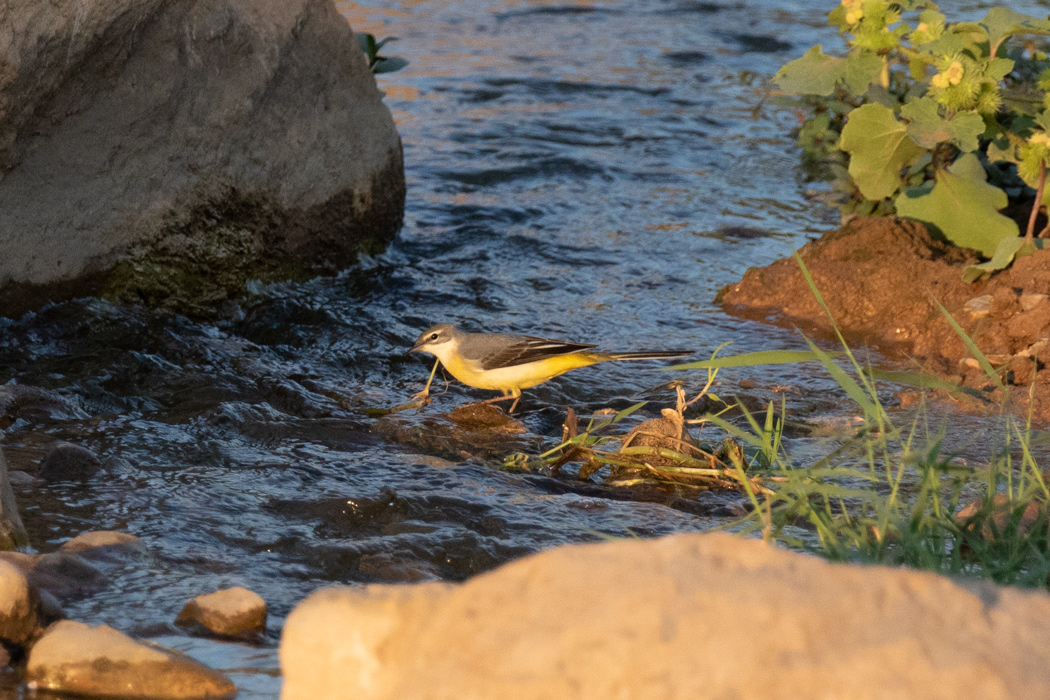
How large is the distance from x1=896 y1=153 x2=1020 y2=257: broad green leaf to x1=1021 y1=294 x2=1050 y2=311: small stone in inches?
25.6

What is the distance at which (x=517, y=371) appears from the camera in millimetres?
5293

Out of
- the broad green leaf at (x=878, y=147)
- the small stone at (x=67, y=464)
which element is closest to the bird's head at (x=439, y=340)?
the small stone at (x=67, y=464)

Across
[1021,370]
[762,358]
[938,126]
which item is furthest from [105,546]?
[938,126]

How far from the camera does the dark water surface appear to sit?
3.79 meters

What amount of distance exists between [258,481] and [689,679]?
9.56 feet

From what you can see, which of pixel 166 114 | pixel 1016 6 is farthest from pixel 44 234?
pixel 1016 6

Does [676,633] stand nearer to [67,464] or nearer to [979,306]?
[67,464]

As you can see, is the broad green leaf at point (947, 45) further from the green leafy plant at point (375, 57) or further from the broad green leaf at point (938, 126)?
the green leafy plant at point (375, 57)

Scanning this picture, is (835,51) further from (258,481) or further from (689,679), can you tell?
(689,679)

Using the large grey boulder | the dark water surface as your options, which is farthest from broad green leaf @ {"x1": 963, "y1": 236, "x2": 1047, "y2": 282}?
the large grey boulder

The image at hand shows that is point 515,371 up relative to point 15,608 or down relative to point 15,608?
down

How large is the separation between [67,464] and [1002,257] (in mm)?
4529

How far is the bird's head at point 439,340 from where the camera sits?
546 centimetres

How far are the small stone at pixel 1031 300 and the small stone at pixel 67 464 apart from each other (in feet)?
14.0
